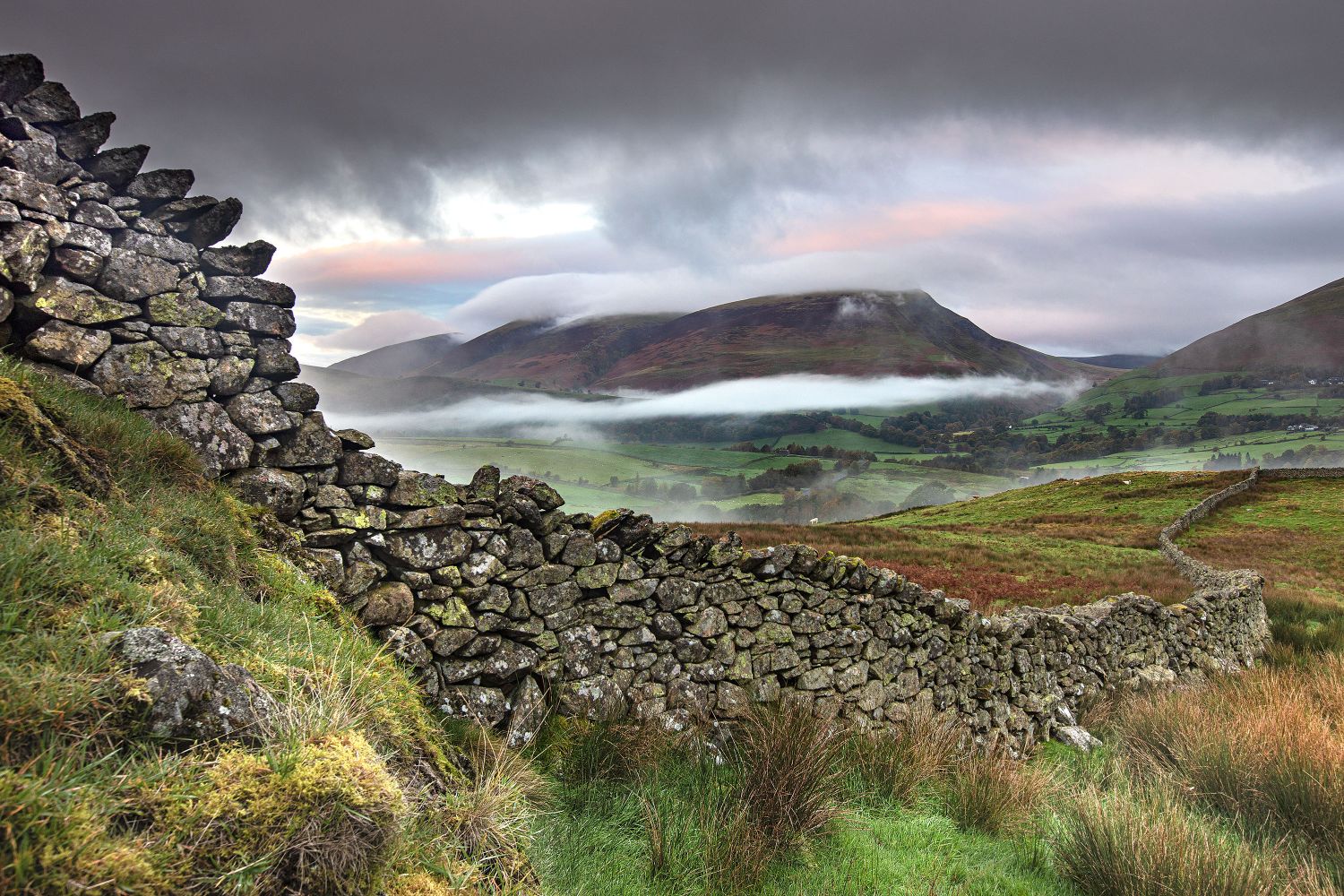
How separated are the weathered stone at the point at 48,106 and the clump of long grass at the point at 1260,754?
36.9 ft

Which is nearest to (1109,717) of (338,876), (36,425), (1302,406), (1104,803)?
(1104,803)

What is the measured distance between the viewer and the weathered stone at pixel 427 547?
17.7ft

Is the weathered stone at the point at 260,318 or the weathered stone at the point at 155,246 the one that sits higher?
the weathered stone at the point at 155,246

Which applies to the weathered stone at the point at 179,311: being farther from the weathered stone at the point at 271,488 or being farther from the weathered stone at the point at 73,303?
the weathered stone at the point at 271,488

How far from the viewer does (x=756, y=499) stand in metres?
62.9

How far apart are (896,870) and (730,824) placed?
133 cm

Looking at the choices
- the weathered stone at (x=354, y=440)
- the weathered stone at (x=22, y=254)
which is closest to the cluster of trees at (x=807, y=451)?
the weathered stone at (x=354, y=440)

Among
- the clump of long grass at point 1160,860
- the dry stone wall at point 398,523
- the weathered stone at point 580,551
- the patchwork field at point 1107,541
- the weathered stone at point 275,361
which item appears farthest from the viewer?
the patchwork field at point 1107,541

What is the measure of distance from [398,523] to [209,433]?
153 cm

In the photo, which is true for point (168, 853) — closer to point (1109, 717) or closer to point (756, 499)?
point (1109, 717)

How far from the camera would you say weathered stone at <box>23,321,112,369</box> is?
4281 mm

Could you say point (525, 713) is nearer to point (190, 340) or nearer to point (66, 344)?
point (190, 340)

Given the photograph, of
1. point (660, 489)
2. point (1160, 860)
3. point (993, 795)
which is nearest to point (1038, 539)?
point (660, 489)

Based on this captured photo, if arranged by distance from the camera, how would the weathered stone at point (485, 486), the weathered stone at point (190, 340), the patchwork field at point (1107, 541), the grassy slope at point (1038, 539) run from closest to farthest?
the weathered stone at point (190, 340), the weathered stone at point (485, 486), the patchwork field at point (1107, 541), the grassy slope at point (1038, 539)
